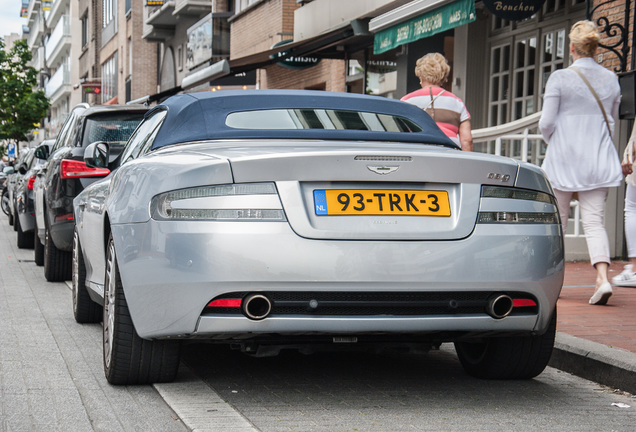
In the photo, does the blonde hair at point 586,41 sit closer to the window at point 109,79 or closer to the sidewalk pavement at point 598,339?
the sidewalk pavement at point 598,339

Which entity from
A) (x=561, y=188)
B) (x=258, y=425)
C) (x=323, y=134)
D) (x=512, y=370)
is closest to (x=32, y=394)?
(x=258, y=425)

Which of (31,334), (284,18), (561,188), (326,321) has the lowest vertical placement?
(31,334)

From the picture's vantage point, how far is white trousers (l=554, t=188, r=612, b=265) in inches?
286

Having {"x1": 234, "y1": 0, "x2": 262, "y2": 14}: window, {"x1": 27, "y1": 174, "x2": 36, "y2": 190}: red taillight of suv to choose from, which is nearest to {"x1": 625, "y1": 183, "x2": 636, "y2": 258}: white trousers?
{"x1": 27, "y1": 174, "x2": 36, "y2": 190}: red taillight of suv

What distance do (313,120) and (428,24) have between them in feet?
25.9

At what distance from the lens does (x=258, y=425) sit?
13.3 feet

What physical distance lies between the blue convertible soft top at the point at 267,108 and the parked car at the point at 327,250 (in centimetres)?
44

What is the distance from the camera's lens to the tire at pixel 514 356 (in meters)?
4.86

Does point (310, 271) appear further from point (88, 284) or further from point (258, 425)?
point (88, 284)

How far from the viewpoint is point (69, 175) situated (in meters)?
9.27

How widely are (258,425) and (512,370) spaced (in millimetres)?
1518

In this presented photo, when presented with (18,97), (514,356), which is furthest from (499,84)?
(18,97)

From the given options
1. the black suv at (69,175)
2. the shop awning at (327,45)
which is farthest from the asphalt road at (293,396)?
the shop awning at (327,45)

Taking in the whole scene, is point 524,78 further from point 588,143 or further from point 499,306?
point 499,306
